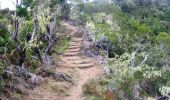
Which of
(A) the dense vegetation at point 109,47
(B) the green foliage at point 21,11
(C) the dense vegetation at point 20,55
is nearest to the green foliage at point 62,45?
(A) the dense vegetation at point 109,47

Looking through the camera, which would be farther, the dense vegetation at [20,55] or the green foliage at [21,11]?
the green foliage at [21,11]

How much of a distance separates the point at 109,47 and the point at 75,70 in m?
5.67

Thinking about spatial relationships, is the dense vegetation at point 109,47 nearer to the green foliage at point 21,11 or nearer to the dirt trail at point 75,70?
the green foliage at point 21,11

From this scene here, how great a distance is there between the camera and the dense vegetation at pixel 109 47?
14555mm

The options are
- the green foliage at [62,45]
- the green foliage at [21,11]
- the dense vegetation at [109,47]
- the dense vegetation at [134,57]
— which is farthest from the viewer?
the green foliage at [62,45]

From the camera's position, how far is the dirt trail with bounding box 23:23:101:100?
15.0m

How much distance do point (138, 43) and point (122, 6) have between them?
29.4m

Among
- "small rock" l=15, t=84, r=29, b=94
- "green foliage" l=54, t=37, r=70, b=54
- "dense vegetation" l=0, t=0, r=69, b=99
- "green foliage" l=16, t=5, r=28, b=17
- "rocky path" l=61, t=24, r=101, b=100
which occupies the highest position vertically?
"green foliage" l=16, t=5, r=28, b=17

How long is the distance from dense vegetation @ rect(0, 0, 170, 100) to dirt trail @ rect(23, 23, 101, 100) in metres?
A: 0.86

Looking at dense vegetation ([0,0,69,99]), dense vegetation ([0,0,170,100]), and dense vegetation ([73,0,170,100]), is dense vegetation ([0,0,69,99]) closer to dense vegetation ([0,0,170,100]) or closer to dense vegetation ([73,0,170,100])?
dense vegetation ([0,0,170,100])

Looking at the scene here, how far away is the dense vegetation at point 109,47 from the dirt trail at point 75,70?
0.86 m

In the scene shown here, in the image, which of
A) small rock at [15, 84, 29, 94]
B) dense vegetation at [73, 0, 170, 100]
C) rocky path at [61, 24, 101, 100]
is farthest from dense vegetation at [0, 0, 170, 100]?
rocky path at [61, 24, 101, 100]

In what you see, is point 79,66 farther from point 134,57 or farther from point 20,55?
point 20,55

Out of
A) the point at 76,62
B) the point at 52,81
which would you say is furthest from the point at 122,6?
the point at 52,81
